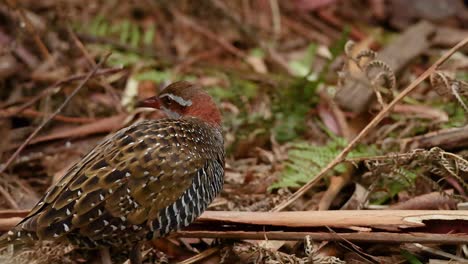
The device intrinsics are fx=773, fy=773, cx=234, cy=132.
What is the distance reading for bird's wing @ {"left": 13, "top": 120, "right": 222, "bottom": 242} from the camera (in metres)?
3.94

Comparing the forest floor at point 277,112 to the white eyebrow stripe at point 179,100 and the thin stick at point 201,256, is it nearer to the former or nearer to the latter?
the thin stick at point 201,256

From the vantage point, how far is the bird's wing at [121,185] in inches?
155

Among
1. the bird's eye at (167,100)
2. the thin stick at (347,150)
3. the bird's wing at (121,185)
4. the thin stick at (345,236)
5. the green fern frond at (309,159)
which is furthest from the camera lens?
the green fern frond at (309,159)

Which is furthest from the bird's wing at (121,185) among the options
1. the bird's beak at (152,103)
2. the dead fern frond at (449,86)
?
the dead fern frond at (449,86)

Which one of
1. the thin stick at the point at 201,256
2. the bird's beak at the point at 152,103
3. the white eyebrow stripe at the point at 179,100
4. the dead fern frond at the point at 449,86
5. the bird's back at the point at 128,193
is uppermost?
the dead fern frond at the point at 449,86

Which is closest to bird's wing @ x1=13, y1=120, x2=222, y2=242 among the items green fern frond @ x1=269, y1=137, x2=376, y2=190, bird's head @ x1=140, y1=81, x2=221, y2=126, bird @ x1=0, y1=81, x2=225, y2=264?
bird @ x1=0, y1=81, x2=225, y2=264

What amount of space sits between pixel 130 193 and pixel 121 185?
62 mm

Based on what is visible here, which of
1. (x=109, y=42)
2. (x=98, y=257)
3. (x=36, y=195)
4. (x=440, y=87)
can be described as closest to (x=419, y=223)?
(x=440, y=87)

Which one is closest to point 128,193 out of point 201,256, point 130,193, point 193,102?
point 130,193

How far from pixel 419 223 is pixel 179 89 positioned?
1.71 metres

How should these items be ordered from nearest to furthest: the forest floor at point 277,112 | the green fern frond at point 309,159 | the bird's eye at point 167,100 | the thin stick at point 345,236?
the thin stick at point 345,236 → the forest floor at point 277,112 → the bird's eye at point 167,100 → the green fern frond at point 309,159

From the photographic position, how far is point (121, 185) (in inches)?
158

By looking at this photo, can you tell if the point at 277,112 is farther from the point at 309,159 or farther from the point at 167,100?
the point at 167,100

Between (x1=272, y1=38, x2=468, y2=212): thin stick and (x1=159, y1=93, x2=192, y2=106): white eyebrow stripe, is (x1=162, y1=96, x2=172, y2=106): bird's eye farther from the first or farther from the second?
(x1=272, y1=38, x2=468, y2=212): thin stick
